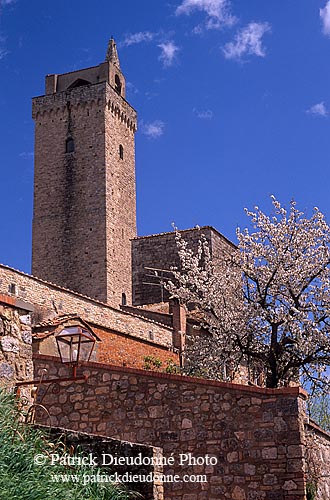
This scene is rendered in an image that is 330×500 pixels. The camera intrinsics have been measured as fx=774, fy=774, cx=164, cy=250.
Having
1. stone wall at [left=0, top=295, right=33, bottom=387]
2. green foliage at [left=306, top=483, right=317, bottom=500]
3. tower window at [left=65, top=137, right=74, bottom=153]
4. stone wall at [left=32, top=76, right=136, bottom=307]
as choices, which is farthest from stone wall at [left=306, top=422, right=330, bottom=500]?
tower window at [left=65, top=137, right=74, bottom=153]

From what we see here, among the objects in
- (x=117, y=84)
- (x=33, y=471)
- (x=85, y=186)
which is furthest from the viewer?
(x=117, y=84)

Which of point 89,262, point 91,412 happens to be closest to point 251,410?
point 91,412

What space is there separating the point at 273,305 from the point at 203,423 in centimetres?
780

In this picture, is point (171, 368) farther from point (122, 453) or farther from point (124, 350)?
point (122, 453)

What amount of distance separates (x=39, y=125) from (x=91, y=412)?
3982cm

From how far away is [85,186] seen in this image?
47719 millimetres

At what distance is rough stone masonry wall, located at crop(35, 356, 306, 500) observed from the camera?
11.6m

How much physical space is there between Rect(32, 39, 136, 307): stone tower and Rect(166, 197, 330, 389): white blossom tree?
23163mm

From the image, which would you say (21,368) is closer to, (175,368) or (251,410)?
(251,410)

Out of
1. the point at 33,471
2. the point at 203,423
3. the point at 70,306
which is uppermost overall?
the point at 70,306

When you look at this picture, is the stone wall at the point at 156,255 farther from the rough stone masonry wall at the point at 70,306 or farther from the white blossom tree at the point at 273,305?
the white blossom tree at the point at 273,305

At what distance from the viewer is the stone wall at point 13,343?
911 centimetres

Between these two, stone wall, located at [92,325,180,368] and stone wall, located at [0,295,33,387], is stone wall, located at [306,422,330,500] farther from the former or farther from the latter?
stone wall, located at [92,325,180,368]

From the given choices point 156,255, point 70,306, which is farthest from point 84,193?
point 70,306
